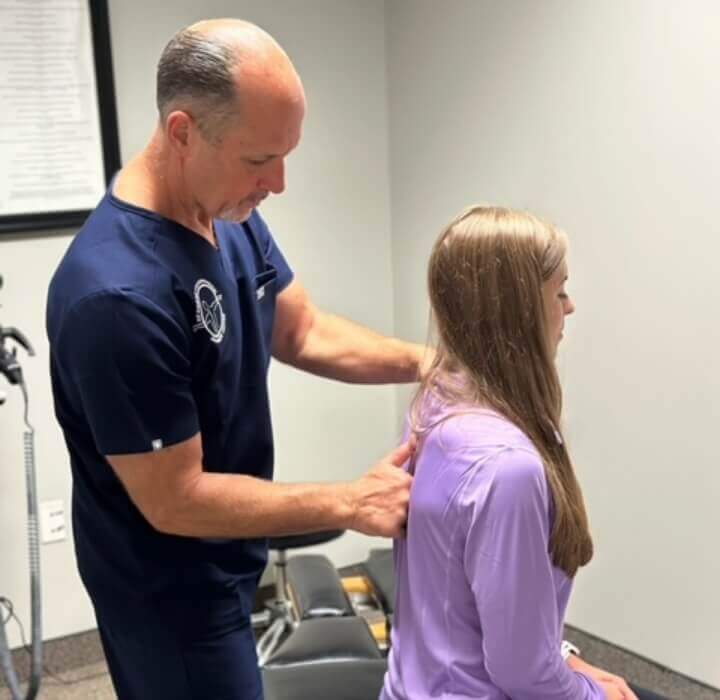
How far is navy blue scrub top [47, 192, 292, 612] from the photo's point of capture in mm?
1117

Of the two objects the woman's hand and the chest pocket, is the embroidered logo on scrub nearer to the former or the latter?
the chest pocket

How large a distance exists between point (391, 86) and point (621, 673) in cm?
196

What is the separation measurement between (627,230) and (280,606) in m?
1.45

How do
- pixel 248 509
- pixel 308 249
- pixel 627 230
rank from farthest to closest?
1. pixel 308 249
2. pixel 627 230
3. pixel 248 509

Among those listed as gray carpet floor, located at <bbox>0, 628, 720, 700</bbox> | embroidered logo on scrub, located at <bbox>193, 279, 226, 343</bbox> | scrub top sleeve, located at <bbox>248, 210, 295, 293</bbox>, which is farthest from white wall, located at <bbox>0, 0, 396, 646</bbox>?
embroidered logo on scrub, located at <bbox>193, 279, 226, 343</bbox>

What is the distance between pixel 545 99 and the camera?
93.7 inches

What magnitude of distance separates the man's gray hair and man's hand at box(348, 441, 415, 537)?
49 cm

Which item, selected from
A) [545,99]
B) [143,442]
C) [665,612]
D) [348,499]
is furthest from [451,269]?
[665,612]

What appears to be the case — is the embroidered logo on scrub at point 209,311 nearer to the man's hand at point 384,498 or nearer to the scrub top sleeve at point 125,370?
the scrub top sleeve at point 125,370

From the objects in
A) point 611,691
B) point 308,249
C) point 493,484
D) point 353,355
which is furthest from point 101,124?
point 611,691

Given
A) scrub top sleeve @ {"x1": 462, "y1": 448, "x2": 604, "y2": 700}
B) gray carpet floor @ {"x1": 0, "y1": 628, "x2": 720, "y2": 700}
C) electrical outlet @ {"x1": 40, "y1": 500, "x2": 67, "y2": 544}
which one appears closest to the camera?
scrub top sleeve @ {"x1": 462, "y1": 448, "x2": 604, "y2": 700}

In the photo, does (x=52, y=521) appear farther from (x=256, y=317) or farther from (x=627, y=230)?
(x=627, y=230)

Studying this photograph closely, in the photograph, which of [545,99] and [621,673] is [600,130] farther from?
[621,673]

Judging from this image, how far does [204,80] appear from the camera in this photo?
44.5 inches
